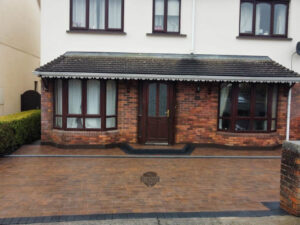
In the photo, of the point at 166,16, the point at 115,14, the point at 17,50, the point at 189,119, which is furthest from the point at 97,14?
the point at 17,50

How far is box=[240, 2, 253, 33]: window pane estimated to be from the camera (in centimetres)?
1082

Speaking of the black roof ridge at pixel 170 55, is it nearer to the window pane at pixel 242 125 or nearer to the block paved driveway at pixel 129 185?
the window pane at pixel 242 125

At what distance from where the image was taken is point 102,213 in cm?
496

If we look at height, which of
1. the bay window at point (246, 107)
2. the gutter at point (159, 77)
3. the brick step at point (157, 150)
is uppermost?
the gutter at point (159, 77)

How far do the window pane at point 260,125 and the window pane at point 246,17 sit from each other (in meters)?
3.35

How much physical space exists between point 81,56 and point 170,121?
3894mm

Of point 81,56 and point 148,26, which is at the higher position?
point 148,26

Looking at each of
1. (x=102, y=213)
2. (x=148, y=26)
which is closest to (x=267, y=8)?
(x=148, y=26)

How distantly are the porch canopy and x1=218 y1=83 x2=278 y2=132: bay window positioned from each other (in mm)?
760

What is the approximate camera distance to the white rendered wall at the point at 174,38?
10477 mm

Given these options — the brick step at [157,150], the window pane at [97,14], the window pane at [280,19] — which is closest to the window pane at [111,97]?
the brick step at [157,150]

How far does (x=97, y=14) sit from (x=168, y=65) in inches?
125

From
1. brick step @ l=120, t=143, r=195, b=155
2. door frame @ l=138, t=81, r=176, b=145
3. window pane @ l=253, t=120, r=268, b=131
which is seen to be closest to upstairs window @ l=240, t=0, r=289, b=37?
window pane @ l=253, t=120, r=268, b=131

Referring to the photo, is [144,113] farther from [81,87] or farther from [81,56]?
[81,56]
